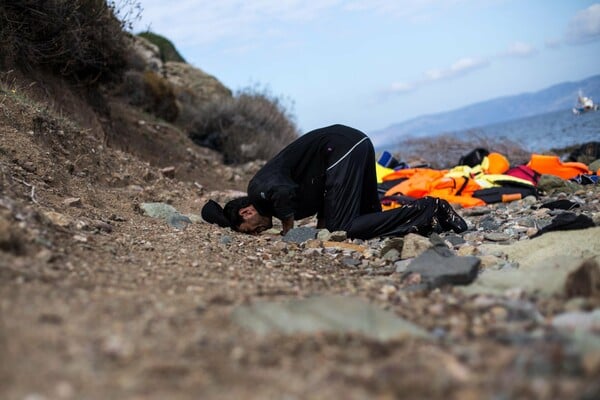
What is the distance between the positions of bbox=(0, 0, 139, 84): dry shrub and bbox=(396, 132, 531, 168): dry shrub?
22.9 ft

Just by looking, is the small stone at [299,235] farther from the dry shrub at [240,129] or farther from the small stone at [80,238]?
the dry shrub at [240,129]

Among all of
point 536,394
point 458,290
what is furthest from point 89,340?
point 458,290

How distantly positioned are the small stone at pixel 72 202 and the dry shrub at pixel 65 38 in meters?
4.02

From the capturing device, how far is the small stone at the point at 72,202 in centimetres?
508

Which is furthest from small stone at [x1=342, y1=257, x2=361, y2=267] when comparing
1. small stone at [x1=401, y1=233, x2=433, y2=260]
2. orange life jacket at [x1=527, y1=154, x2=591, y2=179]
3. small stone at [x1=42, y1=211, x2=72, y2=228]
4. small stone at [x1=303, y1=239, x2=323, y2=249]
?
orange life jacket at [x1=527, y1=154, x2=591, y2=179]

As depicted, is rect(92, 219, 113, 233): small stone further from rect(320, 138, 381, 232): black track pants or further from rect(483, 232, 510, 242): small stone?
rect(483, 232, 510, 242): small stone

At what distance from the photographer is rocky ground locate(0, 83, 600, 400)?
193 cm

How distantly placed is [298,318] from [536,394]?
974mm

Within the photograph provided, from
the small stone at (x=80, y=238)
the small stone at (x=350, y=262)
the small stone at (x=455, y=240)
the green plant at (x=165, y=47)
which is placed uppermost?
the green plant at (x=165, y=47)

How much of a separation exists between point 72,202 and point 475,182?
551 cm

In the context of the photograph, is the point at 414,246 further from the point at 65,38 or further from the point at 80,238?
the point at 65,38

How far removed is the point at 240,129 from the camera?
15820 millimetres

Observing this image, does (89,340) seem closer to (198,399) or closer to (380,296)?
(198,399)

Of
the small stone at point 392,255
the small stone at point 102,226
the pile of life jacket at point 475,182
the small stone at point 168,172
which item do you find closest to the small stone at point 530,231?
the small stone at point 392,255
